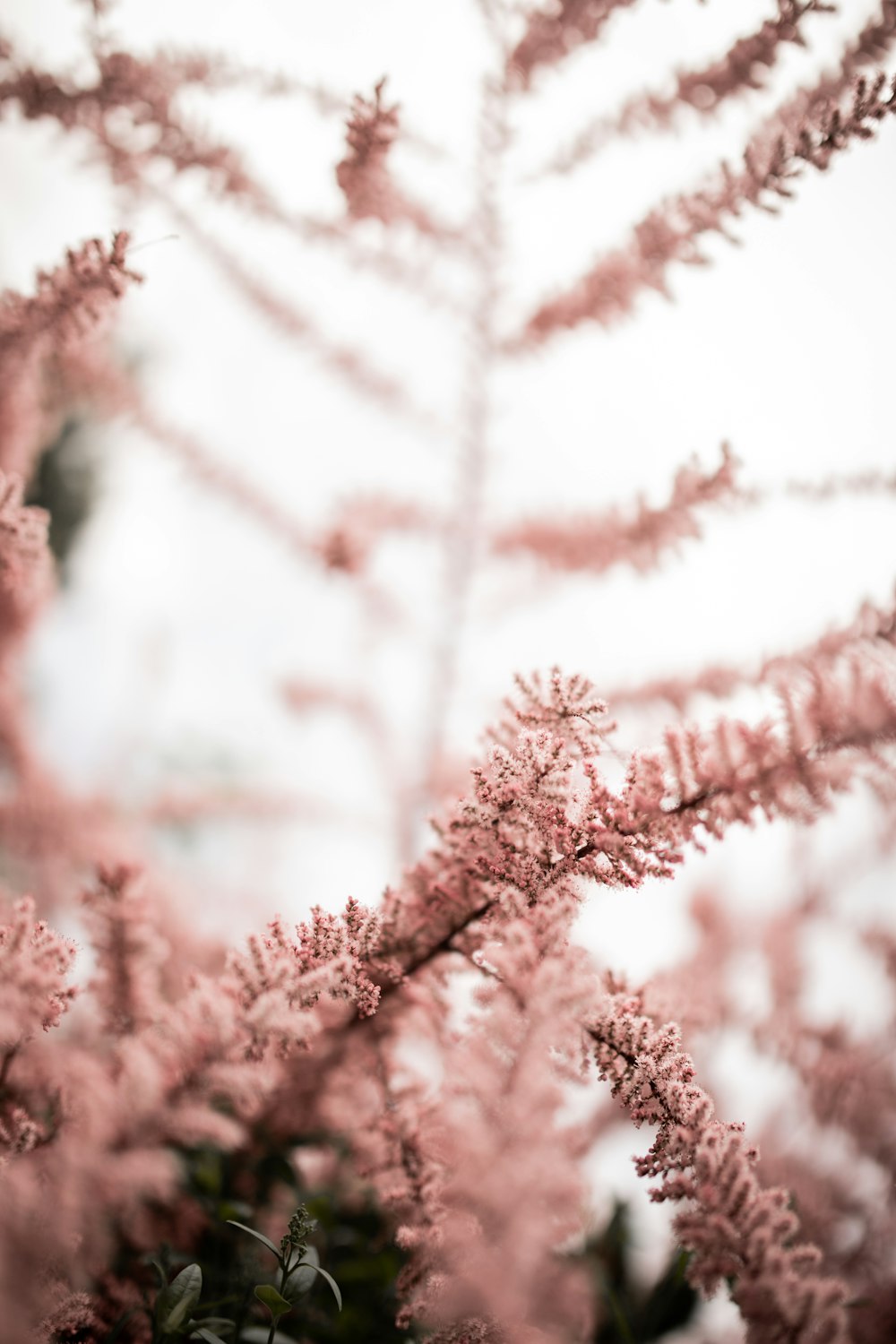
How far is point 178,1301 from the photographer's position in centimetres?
30

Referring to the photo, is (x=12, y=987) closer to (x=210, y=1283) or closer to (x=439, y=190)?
(x=210, y=1283)

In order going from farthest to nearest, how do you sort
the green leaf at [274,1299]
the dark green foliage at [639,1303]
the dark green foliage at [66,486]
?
the dark green foliage at [66,486] → the dark green foliage at [639,1303] → the green leaf at [274,1299]

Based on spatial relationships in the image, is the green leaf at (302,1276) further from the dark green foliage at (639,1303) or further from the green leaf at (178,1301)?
the dark green foliage at (639,1303)

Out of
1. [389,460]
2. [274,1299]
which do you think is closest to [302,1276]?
[274,1299]

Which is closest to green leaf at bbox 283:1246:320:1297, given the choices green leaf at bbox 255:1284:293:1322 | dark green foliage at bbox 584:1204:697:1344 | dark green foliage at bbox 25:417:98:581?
green leaf at bbox 255:1284:293:1322

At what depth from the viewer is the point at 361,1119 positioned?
0.40 metres

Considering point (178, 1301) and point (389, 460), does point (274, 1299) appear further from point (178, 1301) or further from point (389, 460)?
point (389, 460)

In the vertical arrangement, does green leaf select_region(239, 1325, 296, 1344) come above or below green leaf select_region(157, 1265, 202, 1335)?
below

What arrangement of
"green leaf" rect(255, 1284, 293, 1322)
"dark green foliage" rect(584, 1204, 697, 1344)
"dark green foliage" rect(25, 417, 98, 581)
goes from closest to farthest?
"green leaf" rect(255, 1284, 293, 1322) < "dark green foliage" rect(584, 1204, 697, 1344) < "dark green foliage" rect(25, 417, 98, 581)

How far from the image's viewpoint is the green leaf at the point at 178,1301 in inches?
11.5

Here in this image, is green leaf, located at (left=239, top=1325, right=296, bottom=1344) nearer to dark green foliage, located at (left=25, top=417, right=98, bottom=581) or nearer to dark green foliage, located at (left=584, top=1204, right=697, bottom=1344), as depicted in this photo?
dark green foliage, located at (left=584, top=1204, right=697, bottom=1344)

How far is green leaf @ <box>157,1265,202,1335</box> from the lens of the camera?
0.96 ft

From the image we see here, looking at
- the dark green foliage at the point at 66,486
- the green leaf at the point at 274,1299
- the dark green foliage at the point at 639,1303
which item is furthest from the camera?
the dark green foliage at the point at 66,486

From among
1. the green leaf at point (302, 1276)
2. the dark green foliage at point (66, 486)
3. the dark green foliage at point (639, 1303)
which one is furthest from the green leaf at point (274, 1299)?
the dark green foliage at point (66, 486)
